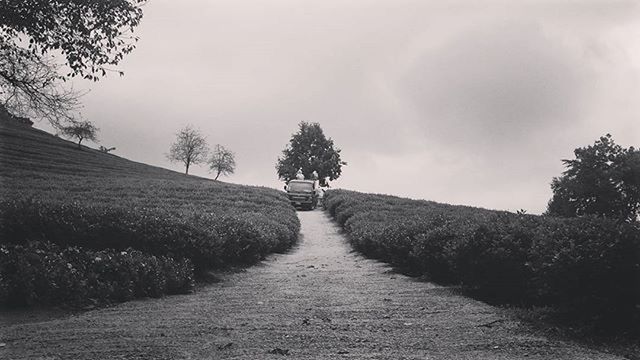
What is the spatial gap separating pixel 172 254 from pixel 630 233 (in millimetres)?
8568

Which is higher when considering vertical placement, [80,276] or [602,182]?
[602,182]

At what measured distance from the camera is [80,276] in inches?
317

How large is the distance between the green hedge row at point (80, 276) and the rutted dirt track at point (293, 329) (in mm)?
452

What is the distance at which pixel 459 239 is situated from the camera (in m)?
9.66

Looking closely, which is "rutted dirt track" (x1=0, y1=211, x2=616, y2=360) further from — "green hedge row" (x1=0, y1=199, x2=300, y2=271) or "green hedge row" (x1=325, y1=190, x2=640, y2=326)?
"green hedge row" (x1=0, y1=199, x2=300, y2=271)

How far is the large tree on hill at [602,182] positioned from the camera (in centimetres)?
5022

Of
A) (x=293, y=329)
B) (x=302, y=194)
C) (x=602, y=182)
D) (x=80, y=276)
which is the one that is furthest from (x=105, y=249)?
(x=602, y=182)

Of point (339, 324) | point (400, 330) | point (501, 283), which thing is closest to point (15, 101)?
point (339, 324)

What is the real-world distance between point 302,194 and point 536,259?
32.1m

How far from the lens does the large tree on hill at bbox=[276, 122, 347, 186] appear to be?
→ 244ft

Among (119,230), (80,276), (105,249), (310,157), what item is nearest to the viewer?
(80,276)

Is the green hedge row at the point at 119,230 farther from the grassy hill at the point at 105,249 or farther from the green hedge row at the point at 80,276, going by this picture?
the green hedge row at the point at 80,276

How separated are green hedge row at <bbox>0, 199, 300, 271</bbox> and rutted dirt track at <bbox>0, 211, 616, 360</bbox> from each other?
1.59 m

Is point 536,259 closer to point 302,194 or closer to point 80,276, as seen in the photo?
point 80,276
